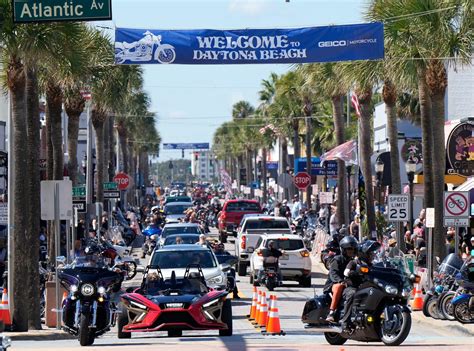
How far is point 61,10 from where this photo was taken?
20.1 metres

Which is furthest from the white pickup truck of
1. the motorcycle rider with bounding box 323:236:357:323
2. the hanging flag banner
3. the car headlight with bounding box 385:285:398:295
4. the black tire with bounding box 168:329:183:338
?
the car headlight with bounding box 385:285:398:295

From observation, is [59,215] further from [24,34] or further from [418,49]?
[418,49]

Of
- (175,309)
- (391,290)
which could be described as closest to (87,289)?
(175,309)

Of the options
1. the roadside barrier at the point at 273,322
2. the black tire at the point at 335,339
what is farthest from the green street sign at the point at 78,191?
the black tire at the point at 335,339

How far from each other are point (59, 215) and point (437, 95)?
11640 millimetres

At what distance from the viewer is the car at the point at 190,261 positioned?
2844 cm

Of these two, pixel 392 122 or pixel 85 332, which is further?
pixel 392 122

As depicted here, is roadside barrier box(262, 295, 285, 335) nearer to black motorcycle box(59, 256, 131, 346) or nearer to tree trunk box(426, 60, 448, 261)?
black motorcycle box(59, 256, 131, 346)

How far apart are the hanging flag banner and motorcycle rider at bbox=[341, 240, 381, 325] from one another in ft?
44.5

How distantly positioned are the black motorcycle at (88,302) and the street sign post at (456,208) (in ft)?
34.7

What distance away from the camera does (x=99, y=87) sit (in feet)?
143

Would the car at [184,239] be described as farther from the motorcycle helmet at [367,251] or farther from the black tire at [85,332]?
the motorcycle helmet at [367,251]

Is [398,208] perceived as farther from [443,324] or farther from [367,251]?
[367,251]

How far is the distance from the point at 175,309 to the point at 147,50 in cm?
1258
